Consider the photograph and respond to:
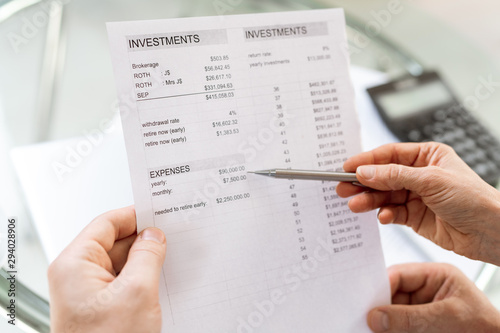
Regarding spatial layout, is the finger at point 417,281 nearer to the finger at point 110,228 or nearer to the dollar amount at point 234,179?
the dollar amount at point 234,179

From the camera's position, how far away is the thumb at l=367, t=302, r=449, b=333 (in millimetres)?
535

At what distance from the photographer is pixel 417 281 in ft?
2.06

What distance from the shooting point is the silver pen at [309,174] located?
50 cm

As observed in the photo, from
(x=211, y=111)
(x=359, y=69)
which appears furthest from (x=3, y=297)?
(x=359, y=69)

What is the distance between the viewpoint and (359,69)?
2.89ft

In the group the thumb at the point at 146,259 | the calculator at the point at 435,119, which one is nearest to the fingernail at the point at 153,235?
the thumb at the point at 146,259

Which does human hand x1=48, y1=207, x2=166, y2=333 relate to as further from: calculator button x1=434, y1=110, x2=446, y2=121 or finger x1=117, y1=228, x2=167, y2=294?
calculator button x1=434, y1=110, x2=446, y2=121

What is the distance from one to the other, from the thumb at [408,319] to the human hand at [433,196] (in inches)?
4.0

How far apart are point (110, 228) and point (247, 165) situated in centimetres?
18

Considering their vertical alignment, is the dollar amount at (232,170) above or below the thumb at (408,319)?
above

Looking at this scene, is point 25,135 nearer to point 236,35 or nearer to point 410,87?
point 236,35

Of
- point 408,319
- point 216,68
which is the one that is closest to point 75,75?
Result: point 216,68

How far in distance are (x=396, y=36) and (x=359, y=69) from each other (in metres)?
0.17

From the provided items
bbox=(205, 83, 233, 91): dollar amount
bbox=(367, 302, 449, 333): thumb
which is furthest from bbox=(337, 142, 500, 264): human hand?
bbox=(205, 83, 233, 91): dollar amount
